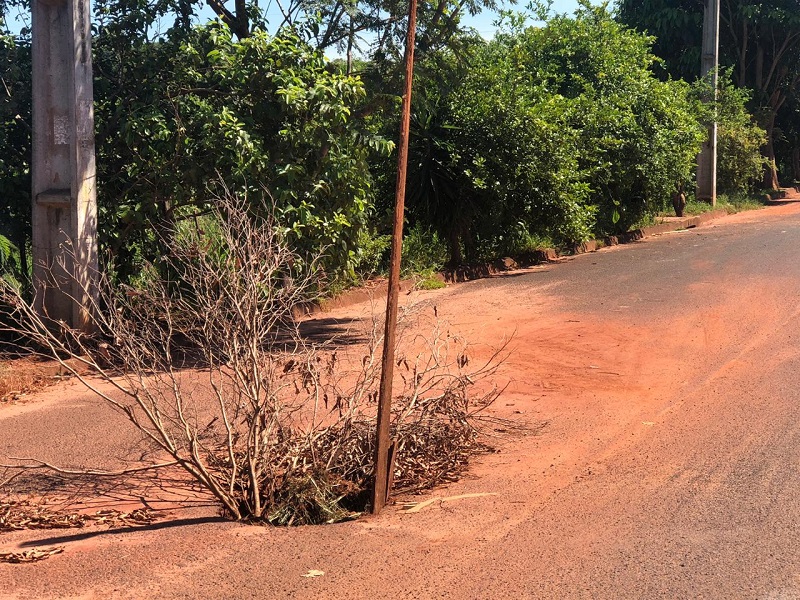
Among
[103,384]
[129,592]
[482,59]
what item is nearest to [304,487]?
[129,592]

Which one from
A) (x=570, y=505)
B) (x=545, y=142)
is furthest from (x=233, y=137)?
(x=545, y=142)

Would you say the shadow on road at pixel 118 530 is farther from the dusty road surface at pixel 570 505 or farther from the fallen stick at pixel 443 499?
the fallen stick at pixel 443 499

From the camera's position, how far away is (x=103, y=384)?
8.84m

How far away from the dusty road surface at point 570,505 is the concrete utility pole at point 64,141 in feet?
5.75

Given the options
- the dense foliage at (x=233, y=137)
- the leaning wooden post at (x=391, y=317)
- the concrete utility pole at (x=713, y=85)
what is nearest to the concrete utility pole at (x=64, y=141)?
the dense foliage at (x=233, y=137)

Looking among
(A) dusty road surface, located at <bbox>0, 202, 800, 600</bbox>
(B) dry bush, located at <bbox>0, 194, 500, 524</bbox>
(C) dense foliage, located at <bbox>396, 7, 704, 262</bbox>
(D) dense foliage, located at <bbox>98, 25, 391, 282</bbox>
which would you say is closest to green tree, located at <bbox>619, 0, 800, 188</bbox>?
(C) dense foliage, located at <bbox>396, 7, 704, 262</bbox>

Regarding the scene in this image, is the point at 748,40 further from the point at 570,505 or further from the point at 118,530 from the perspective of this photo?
the point at 118,530

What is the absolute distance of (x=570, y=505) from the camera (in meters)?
5.34

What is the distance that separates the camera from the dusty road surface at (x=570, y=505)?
431cm

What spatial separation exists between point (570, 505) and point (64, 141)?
6919 millimetres

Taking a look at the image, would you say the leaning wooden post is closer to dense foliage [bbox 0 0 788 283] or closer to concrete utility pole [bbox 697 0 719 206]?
dense foliage [bbox 0 0 788 283]

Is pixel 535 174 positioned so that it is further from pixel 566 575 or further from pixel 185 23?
pixel 566 575

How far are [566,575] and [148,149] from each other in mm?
7128

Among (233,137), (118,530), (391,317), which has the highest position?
(233,137)
